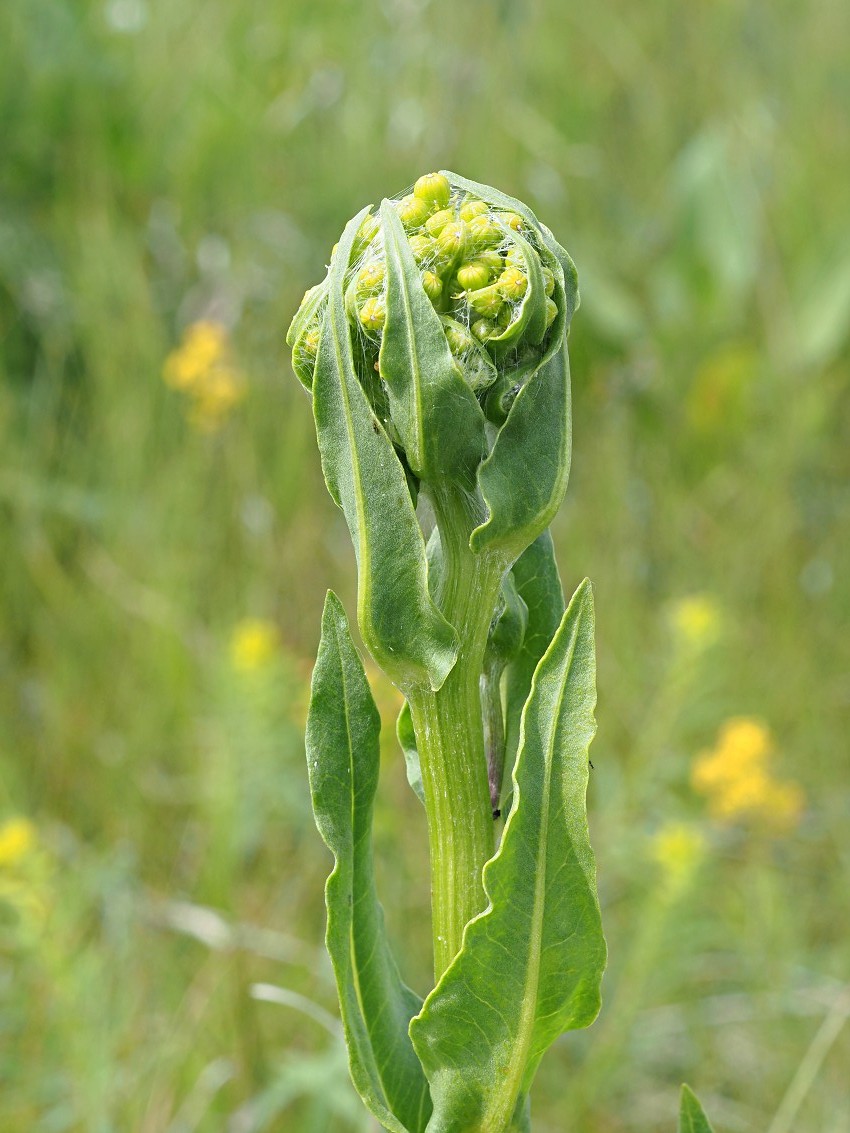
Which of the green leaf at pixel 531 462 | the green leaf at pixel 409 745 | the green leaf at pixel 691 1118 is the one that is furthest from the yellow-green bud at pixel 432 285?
the green leaf at pixel 691 1118

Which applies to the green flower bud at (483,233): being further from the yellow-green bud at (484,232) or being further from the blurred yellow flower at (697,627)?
the blurred yellow flower at (697,627)

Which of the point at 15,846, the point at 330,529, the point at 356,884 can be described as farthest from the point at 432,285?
the point at 330,529

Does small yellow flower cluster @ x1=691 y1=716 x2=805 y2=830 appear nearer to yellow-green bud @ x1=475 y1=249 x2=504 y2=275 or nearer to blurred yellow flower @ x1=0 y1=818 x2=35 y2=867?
blurred yellow flower @ x1=0 y1=818 x2=35 y2=867

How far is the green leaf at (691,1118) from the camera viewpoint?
1.28m

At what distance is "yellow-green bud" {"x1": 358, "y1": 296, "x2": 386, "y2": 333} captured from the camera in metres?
1.16

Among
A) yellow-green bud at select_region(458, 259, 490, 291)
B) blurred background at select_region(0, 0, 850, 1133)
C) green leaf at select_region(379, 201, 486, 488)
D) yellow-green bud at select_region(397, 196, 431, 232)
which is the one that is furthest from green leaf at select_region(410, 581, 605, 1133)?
blurred background at select_region(0, 0, 850, 1133)

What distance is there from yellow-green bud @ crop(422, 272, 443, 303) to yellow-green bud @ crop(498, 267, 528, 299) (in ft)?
0.20

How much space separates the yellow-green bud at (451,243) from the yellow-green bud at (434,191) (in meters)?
0.06

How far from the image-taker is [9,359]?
198 inches

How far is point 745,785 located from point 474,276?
2.58 metres

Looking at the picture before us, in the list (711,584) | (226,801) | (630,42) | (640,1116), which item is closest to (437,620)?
(226,801)

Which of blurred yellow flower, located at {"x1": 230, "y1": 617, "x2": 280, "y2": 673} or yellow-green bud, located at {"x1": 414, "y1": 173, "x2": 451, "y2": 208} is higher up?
yellow-green bud, located at {"x1": 414, "y1": 173, "x2": 451, "y2": 208}

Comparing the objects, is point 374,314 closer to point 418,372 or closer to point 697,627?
point 418,372

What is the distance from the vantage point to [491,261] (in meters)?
1.16
